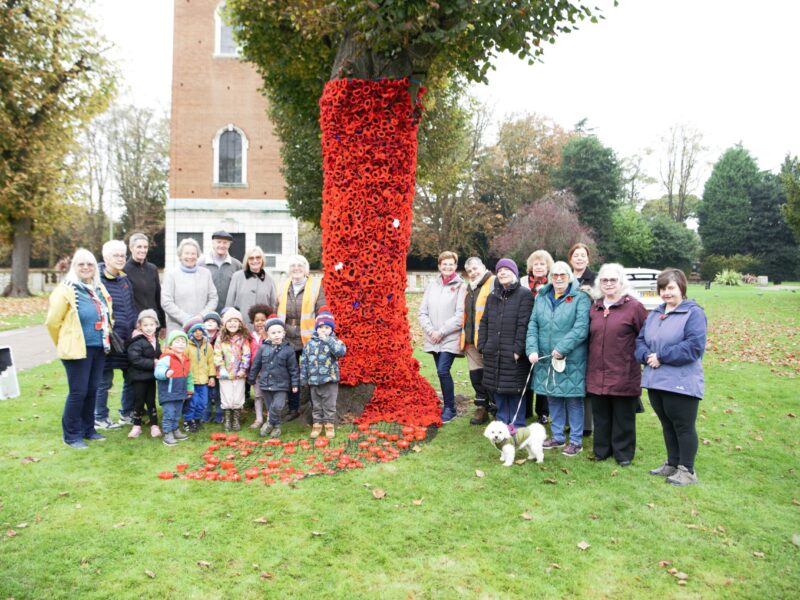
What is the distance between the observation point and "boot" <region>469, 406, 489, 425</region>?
6.93 m

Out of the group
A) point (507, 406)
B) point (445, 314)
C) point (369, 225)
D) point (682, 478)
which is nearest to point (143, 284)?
point (369, 225)

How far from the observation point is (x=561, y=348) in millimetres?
5625

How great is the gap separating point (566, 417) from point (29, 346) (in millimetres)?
11874

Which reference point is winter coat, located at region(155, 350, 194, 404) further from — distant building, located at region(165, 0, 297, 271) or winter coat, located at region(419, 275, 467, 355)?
distant building, located at region(165, 0, 297, 271)

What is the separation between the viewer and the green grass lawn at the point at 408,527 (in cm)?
354

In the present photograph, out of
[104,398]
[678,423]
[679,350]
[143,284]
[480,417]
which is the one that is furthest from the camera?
[480,417]

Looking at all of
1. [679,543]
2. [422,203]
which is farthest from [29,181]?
[679,543]

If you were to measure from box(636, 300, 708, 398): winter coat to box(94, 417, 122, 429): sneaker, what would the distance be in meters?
5.76

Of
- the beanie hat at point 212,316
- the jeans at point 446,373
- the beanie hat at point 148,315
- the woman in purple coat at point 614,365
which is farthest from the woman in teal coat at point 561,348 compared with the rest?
the beanie hat at point 148,315

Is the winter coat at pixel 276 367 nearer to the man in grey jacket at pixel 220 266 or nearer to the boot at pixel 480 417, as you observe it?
the man in grey jacket at pixel 220 266

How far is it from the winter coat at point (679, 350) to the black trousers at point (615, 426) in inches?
18.4

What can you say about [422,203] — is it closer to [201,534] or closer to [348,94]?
[348,94]

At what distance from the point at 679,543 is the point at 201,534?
3418 millimetres

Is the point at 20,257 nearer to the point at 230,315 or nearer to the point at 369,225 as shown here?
the point at 230,315
